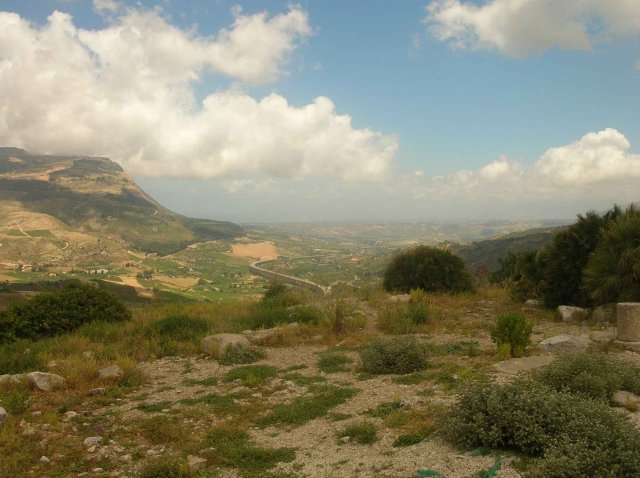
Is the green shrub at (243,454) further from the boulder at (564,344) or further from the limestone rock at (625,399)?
the boulder at (564,344)

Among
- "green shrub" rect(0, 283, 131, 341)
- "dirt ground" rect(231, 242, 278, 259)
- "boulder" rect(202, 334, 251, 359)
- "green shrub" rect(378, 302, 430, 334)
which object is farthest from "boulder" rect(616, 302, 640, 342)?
"dirt ground" rect(231, 242, 278, 259)

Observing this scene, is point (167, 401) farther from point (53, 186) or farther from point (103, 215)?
point (53, 186)

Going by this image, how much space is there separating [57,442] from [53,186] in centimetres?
20345

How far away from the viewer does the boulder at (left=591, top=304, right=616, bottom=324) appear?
41.2ft

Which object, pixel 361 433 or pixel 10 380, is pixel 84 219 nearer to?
pixel 10 380

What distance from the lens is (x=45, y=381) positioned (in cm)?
845

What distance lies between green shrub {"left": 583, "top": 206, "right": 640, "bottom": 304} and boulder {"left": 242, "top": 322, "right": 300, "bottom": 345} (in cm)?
871

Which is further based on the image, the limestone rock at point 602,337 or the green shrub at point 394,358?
the limestone rock at point 602,337

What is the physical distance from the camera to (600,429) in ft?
13.6

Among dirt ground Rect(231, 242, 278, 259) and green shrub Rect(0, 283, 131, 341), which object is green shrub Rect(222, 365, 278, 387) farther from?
dirt ground Rect(231, 242, 278, 259)

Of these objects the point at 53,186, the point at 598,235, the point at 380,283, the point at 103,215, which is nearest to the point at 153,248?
the point at 103,215

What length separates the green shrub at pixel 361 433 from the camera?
18.4ft

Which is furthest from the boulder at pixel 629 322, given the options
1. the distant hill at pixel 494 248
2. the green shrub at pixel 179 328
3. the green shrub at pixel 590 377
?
the distant hill at pixel 494 248

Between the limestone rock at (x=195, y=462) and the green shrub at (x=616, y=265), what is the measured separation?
1167 cm
